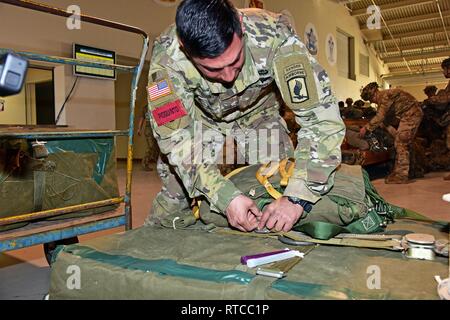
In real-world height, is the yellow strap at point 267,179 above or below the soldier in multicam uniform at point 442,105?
below

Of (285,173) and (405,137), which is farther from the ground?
(405,137)

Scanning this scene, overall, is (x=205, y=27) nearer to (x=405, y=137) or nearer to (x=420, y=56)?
(x=405, y=137)

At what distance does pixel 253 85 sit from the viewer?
5.11ft

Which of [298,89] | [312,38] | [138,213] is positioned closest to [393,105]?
[138,213]

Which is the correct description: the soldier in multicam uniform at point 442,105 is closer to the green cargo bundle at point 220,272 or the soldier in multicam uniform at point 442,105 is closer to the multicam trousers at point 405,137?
the multicam trousers at point 405,137

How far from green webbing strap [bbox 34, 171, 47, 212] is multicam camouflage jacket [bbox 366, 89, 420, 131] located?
4.58m

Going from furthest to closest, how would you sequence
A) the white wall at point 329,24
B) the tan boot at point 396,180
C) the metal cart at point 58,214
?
1. the white wall at point 329,24
2. the tan boot at point 396,180
3. the metal cart at point 58,214

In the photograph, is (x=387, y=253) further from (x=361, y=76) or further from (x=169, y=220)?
(x=361, y=76)

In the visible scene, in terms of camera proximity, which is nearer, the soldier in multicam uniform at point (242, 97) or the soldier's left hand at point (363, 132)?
the soldier in multicam uniform at point (242, 97)

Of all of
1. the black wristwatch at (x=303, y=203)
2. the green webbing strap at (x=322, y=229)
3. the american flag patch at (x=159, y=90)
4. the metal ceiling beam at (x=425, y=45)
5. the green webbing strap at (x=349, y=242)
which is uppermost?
the metal ceiling beam at (x=425, y=45)

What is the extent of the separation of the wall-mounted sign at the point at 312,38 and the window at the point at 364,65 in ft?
12.1

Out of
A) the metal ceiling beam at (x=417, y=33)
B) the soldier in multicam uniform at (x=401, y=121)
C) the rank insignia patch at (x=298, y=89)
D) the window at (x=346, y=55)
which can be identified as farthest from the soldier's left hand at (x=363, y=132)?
the metal ceiling beam at (x=417, y=33)

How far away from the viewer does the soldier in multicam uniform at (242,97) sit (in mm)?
1285

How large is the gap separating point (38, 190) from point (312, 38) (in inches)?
412
